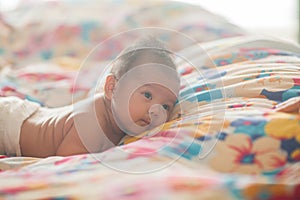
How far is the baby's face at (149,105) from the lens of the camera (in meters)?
1.31

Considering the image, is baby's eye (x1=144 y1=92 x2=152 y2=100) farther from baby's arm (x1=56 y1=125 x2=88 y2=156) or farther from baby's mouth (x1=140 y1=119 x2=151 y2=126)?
baby's arm (x1=56 y1=125 x2=88 y2=156)

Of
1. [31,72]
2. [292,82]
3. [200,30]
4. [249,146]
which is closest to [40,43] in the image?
[31,72]

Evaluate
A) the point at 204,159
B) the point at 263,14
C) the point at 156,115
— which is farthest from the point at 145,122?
the point at 263,14

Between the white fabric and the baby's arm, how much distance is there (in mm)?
128

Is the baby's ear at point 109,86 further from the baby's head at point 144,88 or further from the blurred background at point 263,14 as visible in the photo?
the blurred background at point 263,14

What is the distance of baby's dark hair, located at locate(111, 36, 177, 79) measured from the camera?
1369 millimetres

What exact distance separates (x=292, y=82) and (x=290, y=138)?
12.9 inches

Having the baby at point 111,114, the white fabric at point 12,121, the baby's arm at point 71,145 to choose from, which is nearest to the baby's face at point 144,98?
the baby at point 111,114

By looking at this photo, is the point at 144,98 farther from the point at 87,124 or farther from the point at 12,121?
the point at 12,121

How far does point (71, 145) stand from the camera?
1.32 m

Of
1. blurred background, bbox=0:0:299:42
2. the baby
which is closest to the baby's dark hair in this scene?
the baby


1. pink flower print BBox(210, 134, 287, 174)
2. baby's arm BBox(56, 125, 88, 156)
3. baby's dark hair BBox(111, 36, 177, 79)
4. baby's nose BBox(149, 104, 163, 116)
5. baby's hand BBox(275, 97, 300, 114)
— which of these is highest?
baby's dark hair BBox(111, 36, 177, 79)

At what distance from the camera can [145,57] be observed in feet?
4.47

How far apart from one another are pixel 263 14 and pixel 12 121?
2.25m
